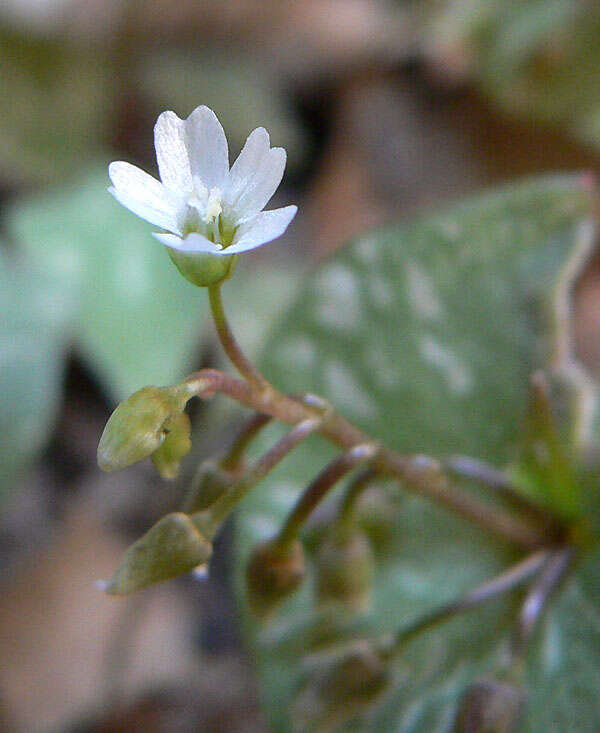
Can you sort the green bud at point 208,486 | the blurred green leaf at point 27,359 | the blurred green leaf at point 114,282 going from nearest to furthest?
the green bud at point 208,486, the blurred green leaf at point 27,359, the blurred green leaf at point 114,282

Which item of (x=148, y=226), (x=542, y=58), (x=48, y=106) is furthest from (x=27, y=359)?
(x=542, y=58)

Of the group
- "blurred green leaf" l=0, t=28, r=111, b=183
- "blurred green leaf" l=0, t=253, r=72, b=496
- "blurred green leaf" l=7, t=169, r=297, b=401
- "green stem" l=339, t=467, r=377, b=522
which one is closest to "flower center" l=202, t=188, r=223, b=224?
"green stem" l=339, t=467, r=377, b=522

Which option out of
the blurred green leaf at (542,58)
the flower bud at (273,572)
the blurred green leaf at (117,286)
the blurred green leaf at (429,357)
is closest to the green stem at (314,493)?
the flower bud at (273,572)

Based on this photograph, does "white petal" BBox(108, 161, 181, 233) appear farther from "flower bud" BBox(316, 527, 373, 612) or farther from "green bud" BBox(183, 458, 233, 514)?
"flower bud" BBox(316, 527, 373, 612)

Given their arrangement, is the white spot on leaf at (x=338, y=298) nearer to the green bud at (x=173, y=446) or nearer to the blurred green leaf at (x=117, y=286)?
the blurred green leaf at (x=117, y=286)

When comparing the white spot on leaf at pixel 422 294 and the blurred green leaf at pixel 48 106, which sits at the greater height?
the blurred green leaf at pixel 48 106

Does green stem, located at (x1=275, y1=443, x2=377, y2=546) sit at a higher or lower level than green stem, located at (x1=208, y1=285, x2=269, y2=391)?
lower
